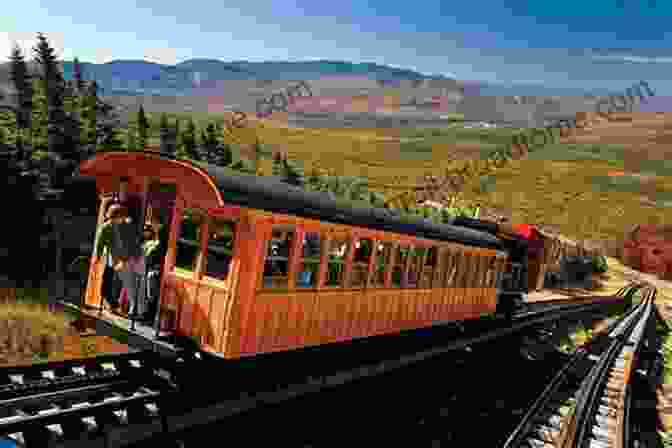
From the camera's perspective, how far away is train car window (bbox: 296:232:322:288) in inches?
403

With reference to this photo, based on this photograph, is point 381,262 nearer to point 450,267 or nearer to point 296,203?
point 296,203

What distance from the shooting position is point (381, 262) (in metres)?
12.4

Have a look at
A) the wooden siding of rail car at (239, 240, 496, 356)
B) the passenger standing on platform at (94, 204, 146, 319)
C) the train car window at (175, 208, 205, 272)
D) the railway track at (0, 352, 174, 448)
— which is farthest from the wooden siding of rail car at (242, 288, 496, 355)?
the passenger standing on platform at (94, 204, 146, 319)

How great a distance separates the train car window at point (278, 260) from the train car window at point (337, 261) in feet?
3.85

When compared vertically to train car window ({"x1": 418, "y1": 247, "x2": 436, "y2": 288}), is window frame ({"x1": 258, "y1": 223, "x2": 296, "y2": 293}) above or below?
above

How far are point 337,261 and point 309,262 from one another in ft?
2.89

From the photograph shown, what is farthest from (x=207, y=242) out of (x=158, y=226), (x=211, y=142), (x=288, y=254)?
(x=211, y=142)

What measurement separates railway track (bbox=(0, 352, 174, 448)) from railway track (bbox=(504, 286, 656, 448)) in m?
5.95

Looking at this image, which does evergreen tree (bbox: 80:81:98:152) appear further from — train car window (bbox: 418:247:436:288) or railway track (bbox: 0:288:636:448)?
railway track (bbox: 0:288:636:448)

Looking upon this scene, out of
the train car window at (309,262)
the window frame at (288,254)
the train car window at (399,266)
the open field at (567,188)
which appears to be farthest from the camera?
the open field at (567,188)

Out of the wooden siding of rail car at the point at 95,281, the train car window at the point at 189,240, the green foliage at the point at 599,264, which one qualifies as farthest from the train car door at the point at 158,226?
the green foliage at the point at 599,264

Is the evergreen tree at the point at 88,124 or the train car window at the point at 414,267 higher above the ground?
the evergreen tree at the point at 88,124

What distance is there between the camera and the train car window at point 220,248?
927 cm

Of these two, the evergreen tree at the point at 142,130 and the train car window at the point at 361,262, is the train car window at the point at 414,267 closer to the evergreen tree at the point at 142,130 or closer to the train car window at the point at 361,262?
the train car window at the point at 361,262
